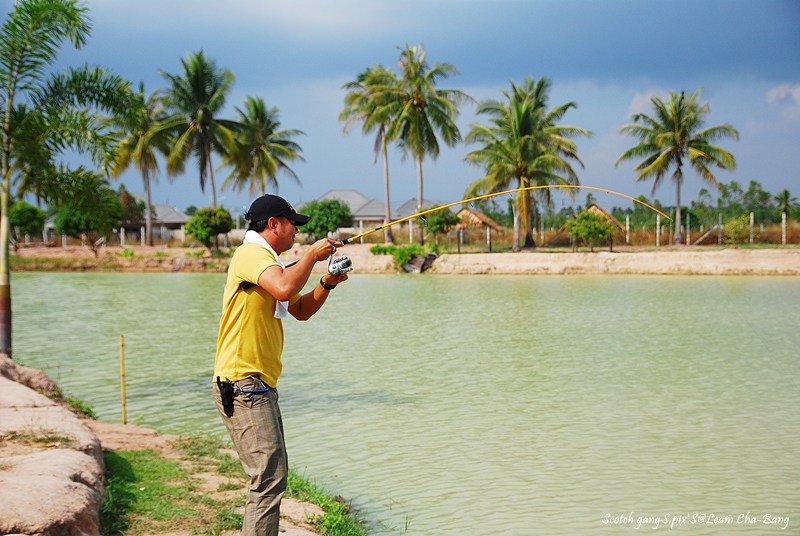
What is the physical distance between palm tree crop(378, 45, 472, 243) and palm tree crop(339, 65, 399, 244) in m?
0.33

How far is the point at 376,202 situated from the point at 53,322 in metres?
41.0

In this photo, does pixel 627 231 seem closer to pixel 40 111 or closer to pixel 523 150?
pixel 523 150

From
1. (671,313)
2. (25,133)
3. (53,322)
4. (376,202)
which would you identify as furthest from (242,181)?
(25,133)

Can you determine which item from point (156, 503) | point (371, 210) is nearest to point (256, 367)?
point (156, 503)

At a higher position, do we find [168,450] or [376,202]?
[376,202]

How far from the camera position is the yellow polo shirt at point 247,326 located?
11.1 feet

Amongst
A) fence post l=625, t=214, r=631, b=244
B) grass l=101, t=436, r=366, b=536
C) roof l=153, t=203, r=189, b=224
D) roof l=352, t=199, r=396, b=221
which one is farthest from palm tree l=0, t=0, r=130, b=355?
roof l=153, t=203, r=189, b=224

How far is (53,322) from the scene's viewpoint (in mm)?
16250

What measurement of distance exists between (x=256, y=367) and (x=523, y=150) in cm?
3358

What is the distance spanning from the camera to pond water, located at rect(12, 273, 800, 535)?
5.39 meters

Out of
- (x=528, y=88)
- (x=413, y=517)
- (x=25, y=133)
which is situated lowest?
Answer: (x=413, y=517)

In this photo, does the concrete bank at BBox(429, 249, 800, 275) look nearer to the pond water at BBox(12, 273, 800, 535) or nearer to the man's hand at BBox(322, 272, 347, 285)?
the pond water at BBox(12, 273, 800, 535)

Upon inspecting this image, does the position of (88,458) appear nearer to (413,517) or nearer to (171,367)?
(413,517)

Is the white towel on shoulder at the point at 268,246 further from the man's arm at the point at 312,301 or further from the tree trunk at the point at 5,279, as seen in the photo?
the tree trunk at the point at 5,279
